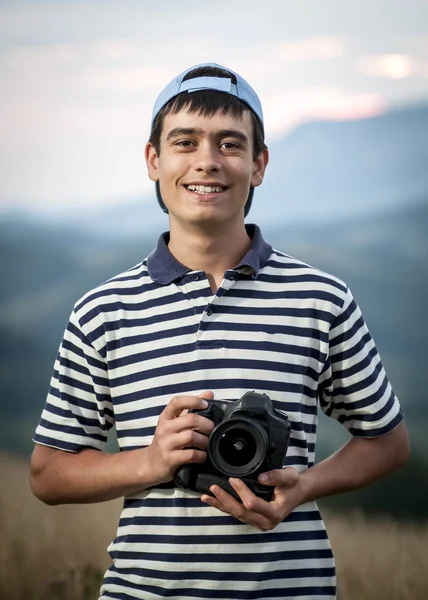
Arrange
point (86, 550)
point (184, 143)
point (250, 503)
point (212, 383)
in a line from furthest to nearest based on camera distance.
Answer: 1. point (86, 550)
2. point (184, 143)
3. point (212, 383)
4. point (250, 503)

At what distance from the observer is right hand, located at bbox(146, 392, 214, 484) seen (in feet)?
3.73

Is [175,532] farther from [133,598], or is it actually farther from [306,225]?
[306,225]

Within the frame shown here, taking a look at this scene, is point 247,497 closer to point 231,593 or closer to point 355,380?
point 231,593

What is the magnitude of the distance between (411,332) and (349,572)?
23.1 inches

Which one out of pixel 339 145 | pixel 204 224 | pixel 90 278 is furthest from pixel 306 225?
pixel 204 224

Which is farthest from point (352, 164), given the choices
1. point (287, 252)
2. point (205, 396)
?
point (205, 396)

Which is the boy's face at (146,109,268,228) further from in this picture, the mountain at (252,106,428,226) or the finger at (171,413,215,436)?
the mountain at (252,106,428,226)

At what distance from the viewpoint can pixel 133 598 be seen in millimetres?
1206

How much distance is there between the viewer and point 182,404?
1137mm

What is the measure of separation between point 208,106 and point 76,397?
1.52 feet

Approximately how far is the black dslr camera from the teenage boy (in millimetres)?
24

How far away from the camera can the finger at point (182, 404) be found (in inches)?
44.6

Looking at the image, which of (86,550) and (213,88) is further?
(86,550)

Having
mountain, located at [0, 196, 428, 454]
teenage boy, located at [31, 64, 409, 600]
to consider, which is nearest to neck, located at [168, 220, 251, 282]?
teenage boy, located at [31, 64, 409, 600]
